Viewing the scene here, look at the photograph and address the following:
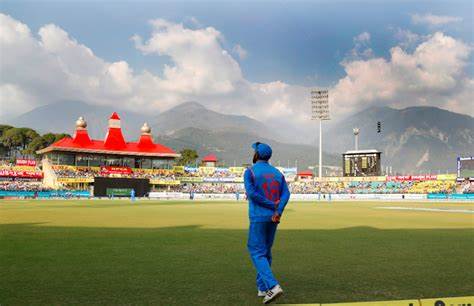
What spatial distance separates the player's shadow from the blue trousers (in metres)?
0.40

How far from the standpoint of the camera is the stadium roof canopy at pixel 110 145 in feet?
302

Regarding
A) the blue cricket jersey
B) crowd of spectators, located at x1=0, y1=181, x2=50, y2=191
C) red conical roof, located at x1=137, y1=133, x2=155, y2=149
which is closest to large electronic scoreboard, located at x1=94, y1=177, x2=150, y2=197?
crowd of spectators, located at x1=0, y1=181, x2=50, y2=191

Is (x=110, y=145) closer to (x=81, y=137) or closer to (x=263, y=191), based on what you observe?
(x=81, y=137)

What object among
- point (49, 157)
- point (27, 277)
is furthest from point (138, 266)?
point (49, 157)

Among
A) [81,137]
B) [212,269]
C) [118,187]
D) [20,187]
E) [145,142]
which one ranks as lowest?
[212,269]

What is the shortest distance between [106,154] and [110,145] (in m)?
2.83

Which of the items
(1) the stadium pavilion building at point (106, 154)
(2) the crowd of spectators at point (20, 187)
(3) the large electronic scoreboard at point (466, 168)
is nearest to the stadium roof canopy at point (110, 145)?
(1) the stadium pavilion building at point (106, 154)

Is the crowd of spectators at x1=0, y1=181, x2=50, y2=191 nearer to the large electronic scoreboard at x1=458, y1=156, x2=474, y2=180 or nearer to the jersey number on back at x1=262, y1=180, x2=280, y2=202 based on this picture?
the jersey number on back at x1=262, y1=180, x2=280, y2=202

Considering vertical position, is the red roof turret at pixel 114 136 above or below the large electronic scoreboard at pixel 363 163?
above

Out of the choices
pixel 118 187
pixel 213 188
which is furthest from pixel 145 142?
pixel 118 187

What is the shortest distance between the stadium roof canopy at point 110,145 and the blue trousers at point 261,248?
89368 mm

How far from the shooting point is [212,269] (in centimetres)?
884

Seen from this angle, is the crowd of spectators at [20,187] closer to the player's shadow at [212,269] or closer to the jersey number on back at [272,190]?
the player's shadow at [212,269]

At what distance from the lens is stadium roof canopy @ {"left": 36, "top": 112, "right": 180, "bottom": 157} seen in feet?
302
